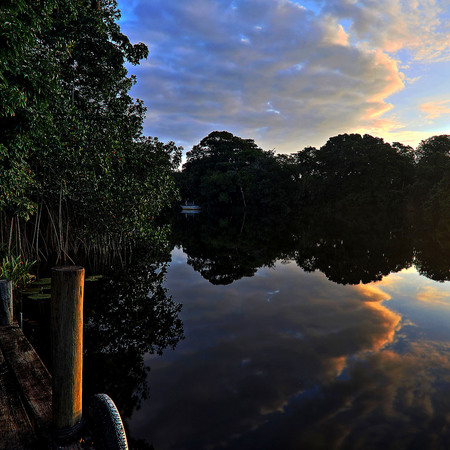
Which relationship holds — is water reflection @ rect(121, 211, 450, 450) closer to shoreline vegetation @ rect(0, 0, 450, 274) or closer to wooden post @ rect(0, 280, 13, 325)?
wooden post @ rect(0, 280, 13, 325)

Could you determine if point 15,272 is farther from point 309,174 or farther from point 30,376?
point 309,174

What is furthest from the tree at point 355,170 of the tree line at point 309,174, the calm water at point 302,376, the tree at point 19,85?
the tree at point 19,85

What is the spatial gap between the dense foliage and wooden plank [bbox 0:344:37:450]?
6846 mm

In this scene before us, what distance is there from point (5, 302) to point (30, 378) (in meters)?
3.24

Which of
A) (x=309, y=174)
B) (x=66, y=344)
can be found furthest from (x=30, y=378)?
(x=309, y=174)

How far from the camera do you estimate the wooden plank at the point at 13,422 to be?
3383 millimetres

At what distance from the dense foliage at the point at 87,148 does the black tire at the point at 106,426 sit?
26.7 feet

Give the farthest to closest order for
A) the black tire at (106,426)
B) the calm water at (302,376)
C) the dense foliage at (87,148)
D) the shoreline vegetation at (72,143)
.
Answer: the dense foliage at (87,148) < the shoreline vegetation at (72,143) < the calm water at (302,376) < the black tire at (106,426)

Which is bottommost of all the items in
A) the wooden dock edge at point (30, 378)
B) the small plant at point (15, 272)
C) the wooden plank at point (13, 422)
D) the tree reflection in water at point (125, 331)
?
the tree reflection in water at point (125, 331)

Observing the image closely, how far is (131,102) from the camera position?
1636 centimetres

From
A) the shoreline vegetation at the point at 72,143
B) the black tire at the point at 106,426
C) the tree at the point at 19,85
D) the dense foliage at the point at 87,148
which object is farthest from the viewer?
the dense foliage at the point at 87,148

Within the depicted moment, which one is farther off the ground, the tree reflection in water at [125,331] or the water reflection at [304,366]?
the tree reflection in water at [125,331]

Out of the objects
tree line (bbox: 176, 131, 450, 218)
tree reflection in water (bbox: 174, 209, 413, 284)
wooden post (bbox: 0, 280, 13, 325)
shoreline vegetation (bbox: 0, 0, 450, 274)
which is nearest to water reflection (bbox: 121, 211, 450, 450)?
tree reflection in water (bbox: 174, 209, 413, 284)

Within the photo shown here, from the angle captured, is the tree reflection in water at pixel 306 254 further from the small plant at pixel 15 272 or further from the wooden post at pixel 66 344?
the wooden post at pixel 66 344
